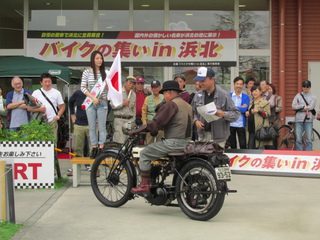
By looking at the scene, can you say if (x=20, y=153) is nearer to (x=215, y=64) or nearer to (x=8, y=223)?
(x=8, y=223)

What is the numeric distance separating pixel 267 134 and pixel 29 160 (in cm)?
448

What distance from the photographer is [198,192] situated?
6.33 m

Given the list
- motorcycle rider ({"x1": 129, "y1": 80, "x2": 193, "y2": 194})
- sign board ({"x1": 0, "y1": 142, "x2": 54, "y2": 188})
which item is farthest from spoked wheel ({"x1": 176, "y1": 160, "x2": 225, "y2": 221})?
sign board ({"x1": 0, "y1": 142, "x2": 54, "y2": 188})

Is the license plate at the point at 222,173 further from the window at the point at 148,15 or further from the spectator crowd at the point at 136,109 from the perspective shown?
the window at the point at 148,15

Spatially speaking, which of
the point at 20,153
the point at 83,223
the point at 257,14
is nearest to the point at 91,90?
the point at 20,153

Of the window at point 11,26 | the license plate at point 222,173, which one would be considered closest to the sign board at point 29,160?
the license plate at point 222,173

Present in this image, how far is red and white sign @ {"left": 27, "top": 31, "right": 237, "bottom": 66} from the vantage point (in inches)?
582

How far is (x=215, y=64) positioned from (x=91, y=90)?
21.7ft

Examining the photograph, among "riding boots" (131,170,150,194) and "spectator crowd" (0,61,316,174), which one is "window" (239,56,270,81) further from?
"riding boots" (131,170,150,194)

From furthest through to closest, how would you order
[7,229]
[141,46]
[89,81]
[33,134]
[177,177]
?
[141,46]
[89,81]
[33,134]
[177,177]
[7,229]

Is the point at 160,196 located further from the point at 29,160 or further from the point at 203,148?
the point at 29,160

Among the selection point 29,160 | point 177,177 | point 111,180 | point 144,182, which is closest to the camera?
point 177,177

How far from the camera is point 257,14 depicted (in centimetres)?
1525

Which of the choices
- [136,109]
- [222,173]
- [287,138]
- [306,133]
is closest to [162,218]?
[222,173]
